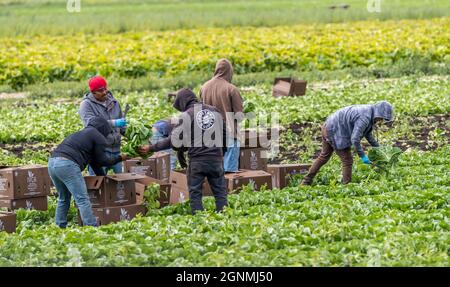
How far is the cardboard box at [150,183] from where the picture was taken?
46.2 ft

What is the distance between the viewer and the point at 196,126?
1336 centimetres

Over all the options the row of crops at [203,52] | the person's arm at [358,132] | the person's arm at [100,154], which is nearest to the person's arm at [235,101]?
the person's arm at [358,132]

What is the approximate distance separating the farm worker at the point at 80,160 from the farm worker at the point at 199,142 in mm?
767

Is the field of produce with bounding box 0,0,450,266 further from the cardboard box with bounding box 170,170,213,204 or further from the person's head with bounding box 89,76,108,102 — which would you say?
the person's head with bounding box 89,76,108,102

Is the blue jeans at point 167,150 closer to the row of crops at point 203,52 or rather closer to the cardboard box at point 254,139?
the cardboard box at point 254,139

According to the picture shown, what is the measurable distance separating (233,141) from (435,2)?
1747 inches

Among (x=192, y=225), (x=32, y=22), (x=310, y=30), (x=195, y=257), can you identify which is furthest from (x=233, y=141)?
(x=32, y=22)

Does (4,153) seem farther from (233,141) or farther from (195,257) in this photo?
(195,257)

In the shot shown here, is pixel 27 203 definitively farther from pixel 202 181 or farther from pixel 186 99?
pixel 186 99

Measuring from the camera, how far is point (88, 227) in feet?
41.5

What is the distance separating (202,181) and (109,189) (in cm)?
121
